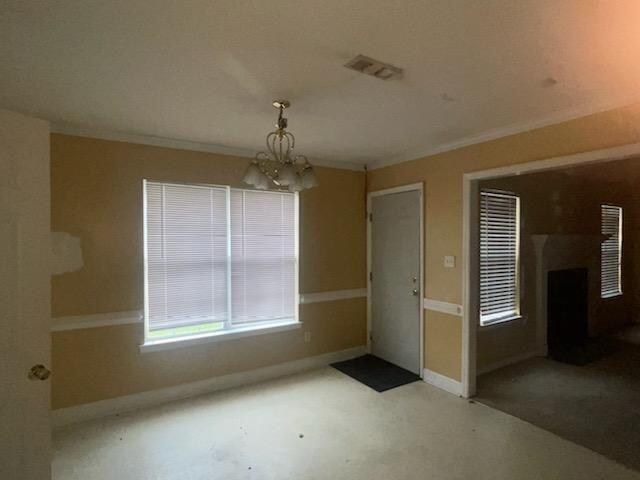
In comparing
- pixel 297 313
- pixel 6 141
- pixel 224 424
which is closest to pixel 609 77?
pixel 6 141

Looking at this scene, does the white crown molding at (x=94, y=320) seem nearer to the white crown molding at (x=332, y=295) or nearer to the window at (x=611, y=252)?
the white crown molding at (x=332, y=295)

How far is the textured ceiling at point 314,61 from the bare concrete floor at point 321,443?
2.46 m

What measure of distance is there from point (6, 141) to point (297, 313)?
3069mm

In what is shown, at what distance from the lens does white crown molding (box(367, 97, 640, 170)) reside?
2386 millimetres

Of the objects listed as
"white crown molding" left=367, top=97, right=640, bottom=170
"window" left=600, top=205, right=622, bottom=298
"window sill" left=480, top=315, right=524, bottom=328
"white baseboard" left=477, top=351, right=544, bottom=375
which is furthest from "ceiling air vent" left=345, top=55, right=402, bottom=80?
"window" left=600, top=205, right=622, bottom=298

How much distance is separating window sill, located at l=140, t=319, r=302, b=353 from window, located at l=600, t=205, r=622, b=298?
17.2 feet

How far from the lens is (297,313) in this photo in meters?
3.96

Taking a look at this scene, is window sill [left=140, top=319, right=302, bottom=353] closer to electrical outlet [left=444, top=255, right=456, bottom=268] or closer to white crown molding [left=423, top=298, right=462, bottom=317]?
white crown molding [left=423, top=298, right=462, bottom=317]

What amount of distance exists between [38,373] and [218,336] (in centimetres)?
211

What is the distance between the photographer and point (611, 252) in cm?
578

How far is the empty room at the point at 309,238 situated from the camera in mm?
1458

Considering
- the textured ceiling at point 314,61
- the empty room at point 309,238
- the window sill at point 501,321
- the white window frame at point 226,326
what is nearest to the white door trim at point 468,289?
the empty room at point 309,238

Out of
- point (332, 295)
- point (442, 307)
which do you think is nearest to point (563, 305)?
point (442, 307)

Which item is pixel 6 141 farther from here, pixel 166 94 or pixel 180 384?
pixel 180 384
